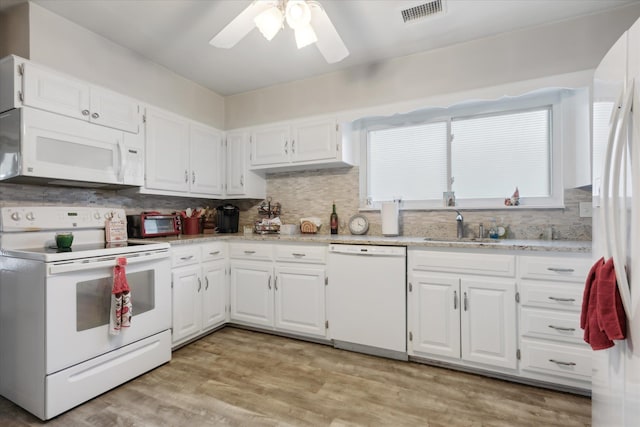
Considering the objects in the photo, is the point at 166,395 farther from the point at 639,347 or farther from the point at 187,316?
the point at 639,347

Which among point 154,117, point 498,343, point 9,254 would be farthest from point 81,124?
point 498,343

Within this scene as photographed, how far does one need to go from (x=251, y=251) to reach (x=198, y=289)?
0.56 m

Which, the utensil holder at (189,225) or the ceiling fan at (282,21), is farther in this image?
the utensil holder at (189,225)

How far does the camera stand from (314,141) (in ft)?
9.96

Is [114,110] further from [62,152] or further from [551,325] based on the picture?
[551,325]

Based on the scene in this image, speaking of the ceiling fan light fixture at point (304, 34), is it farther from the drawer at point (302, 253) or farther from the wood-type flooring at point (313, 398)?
the wood-type flooring at point (313, 398)

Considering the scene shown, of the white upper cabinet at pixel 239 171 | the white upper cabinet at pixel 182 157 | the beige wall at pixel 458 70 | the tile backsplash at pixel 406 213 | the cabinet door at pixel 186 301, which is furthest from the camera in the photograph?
the white upper cabinet at pixel 239 171

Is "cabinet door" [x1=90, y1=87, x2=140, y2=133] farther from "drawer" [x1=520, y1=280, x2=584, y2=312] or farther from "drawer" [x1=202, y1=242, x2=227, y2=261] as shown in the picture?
"drawer" [x1=520, y1=280, x2=584, y2=312]

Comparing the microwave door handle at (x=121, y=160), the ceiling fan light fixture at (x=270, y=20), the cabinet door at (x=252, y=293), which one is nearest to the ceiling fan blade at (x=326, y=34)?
the ceiling fan light fixture at (x=270, y=20)

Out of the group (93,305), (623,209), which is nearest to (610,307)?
(623,209)

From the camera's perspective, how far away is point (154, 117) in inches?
107

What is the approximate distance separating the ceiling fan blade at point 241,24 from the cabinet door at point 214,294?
5.94 feet

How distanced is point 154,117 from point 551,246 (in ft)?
10.4

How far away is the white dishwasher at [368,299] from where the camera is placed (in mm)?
2322
